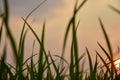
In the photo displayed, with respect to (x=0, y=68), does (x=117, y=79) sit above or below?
below

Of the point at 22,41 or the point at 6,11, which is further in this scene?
the point at 22,41

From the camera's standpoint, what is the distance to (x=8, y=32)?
836 mm

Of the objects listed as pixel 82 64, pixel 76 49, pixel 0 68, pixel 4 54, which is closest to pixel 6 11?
pixel 4 54

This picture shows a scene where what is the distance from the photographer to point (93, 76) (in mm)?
1950

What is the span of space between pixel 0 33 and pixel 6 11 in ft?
1.54

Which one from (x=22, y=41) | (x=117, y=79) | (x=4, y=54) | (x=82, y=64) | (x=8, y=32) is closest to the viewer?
(x=8, y=32)

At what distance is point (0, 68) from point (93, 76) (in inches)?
26.5

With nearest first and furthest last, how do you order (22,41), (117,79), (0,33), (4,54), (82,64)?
(4,54) → (0,33) → (22,41) → (117,79) → (82,64)

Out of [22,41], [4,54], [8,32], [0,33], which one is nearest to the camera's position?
[8,32]

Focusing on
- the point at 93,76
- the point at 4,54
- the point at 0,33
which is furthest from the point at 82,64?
the point at 4,54

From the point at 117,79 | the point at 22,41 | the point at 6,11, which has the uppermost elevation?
the point at 22,41

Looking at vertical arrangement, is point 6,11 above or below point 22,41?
below

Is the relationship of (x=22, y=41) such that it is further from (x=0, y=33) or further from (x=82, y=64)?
(x=82, y=64)

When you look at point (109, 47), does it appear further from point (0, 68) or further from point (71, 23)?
point (0, 68)
